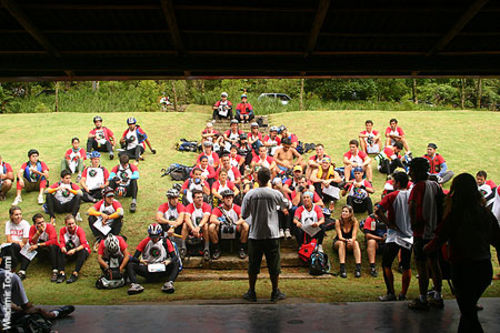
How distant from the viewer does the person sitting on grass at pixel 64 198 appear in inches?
454

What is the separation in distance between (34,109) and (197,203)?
2080 centimetres

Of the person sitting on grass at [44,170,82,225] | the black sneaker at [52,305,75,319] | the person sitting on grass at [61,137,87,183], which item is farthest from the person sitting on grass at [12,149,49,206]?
the black sneaker at [52,305,75,319]

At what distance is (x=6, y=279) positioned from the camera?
5.32m

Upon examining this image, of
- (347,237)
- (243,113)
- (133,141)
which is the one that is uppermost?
(243,113)

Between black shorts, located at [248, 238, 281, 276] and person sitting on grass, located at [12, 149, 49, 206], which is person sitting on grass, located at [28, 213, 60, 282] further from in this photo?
black shorts, located at [248, 238, 281, 276]

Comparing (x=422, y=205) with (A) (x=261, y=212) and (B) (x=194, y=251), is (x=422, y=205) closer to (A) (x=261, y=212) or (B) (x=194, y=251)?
(A) (x=261, y=212)

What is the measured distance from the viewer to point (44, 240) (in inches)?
387

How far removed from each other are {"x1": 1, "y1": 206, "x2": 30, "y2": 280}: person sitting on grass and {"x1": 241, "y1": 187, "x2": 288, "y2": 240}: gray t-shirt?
5603mm

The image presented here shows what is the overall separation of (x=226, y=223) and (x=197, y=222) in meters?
0.64
